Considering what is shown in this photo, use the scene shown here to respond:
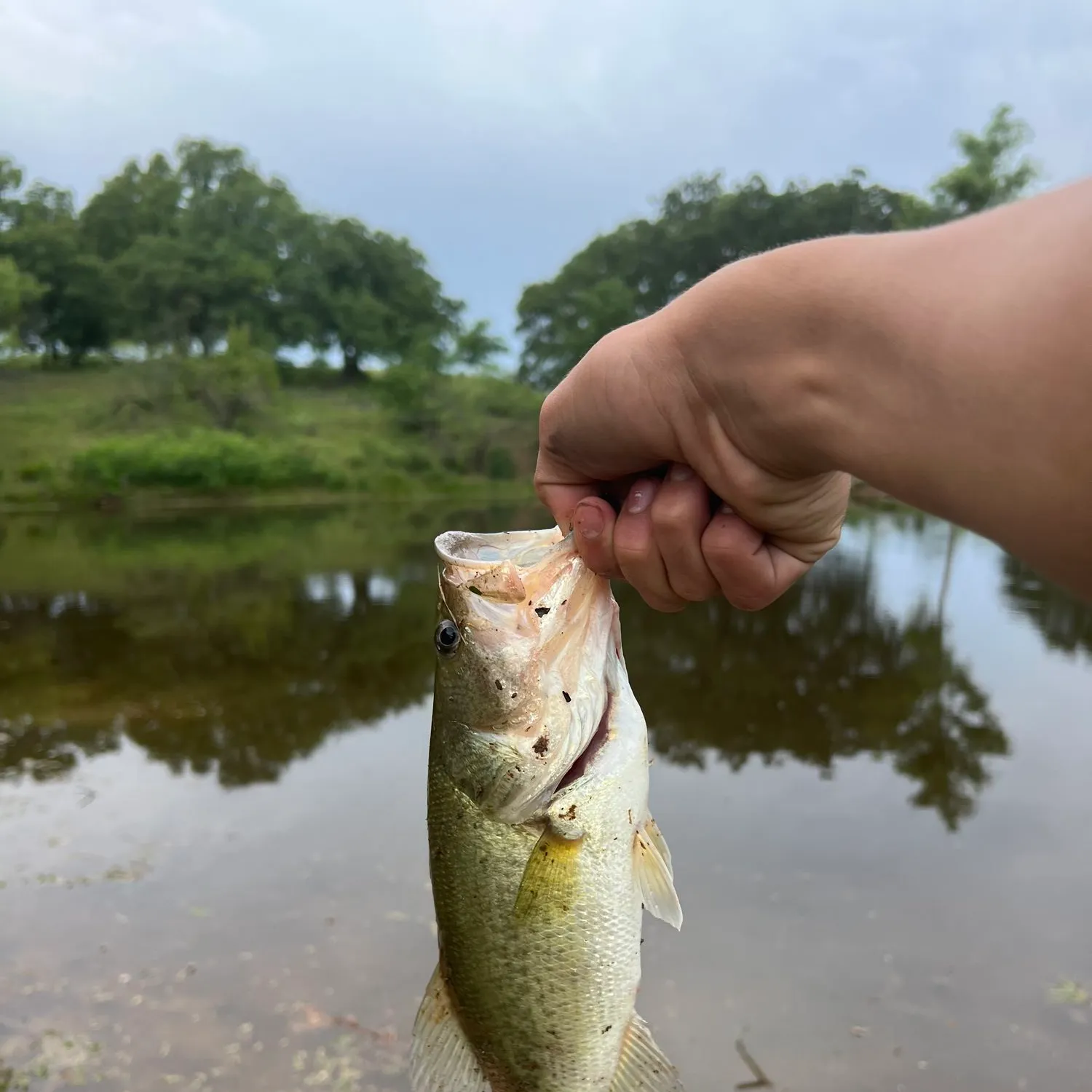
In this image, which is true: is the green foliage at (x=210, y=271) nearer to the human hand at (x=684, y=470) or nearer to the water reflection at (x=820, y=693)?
the water reflection at (x=820, y=693)

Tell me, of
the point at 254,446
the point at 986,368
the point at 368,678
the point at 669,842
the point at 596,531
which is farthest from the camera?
the point at 254,446

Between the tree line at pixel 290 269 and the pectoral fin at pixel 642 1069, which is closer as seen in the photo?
the pectoral fin at pixel 642 1069

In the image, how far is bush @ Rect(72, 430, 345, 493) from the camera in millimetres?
32500

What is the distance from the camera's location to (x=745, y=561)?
1832mm

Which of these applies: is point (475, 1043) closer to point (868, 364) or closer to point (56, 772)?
point (868, 364)

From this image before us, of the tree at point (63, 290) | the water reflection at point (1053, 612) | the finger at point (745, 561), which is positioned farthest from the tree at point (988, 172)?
the tree at point (63, 290)

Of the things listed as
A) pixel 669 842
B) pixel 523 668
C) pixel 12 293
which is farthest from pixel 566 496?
pixel 12 293

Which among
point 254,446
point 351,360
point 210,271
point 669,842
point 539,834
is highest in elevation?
point 210,271

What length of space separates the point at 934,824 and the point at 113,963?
6253 mm

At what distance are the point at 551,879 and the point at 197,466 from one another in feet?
116

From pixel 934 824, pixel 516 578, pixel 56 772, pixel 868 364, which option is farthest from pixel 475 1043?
pixel 56 772

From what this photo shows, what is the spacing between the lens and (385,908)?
5.66 m

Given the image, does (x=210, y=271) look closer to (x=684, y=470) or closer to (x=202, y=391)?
(x=202, y=391)

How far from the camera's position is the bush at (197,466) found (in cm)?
3250
